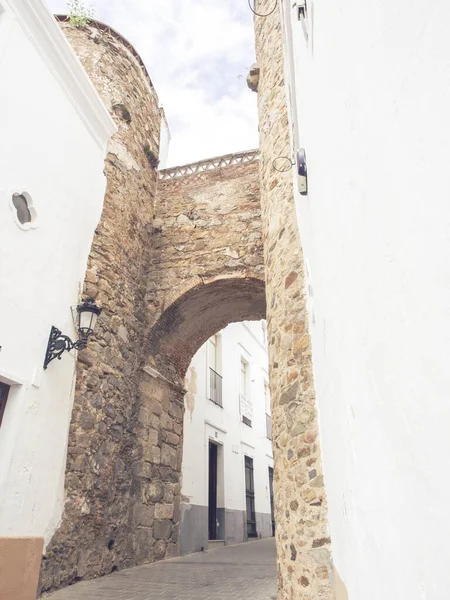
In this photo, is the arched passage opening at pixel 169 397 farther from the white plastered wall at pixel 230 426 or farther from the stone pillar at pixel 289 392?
the stone pillar at pixel 289 392

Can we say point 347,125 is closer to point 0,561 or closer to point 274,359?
point 274,359

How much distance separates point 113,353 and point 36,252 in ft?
5.09

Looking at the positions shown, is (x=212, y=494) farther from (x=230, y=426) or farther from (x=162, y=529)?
(x=162, y=529)

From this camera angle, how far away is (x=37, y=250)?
4.05 m

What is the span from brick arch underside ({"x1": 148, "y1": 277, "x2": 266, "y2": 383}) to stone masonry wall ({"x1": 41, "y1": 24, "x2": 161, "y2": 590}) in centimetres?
37

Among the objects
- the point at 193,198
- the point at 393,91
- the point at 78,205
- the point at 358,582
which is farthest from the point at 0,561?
the point at 193,198

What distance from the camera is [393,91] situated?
817mm

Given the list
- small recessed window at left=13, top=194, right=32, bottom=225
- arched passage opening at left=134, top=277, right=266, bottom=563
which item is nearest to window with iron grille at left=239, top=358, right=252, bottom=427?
arched passage opening at left=134, top=277, right=266, bottom=563

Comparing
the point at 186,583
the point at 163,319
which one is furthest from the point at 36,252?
the point at 186,583

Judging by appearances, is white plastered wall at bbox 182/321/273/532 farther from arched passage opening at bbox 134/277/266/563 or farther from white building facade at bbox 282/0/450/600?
white building facade at bbox 282/0/450/600

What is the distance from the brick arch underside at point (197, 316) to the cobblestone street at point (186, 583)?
234cm

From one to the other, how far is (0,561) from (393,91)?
371 cm

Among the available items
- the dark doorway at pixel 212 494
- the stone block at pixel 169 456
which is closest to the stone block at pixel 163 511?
the stone block at pixel 169 456

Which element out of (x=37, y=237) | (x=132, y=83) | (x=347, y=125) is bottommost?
(x=347, y=125)
